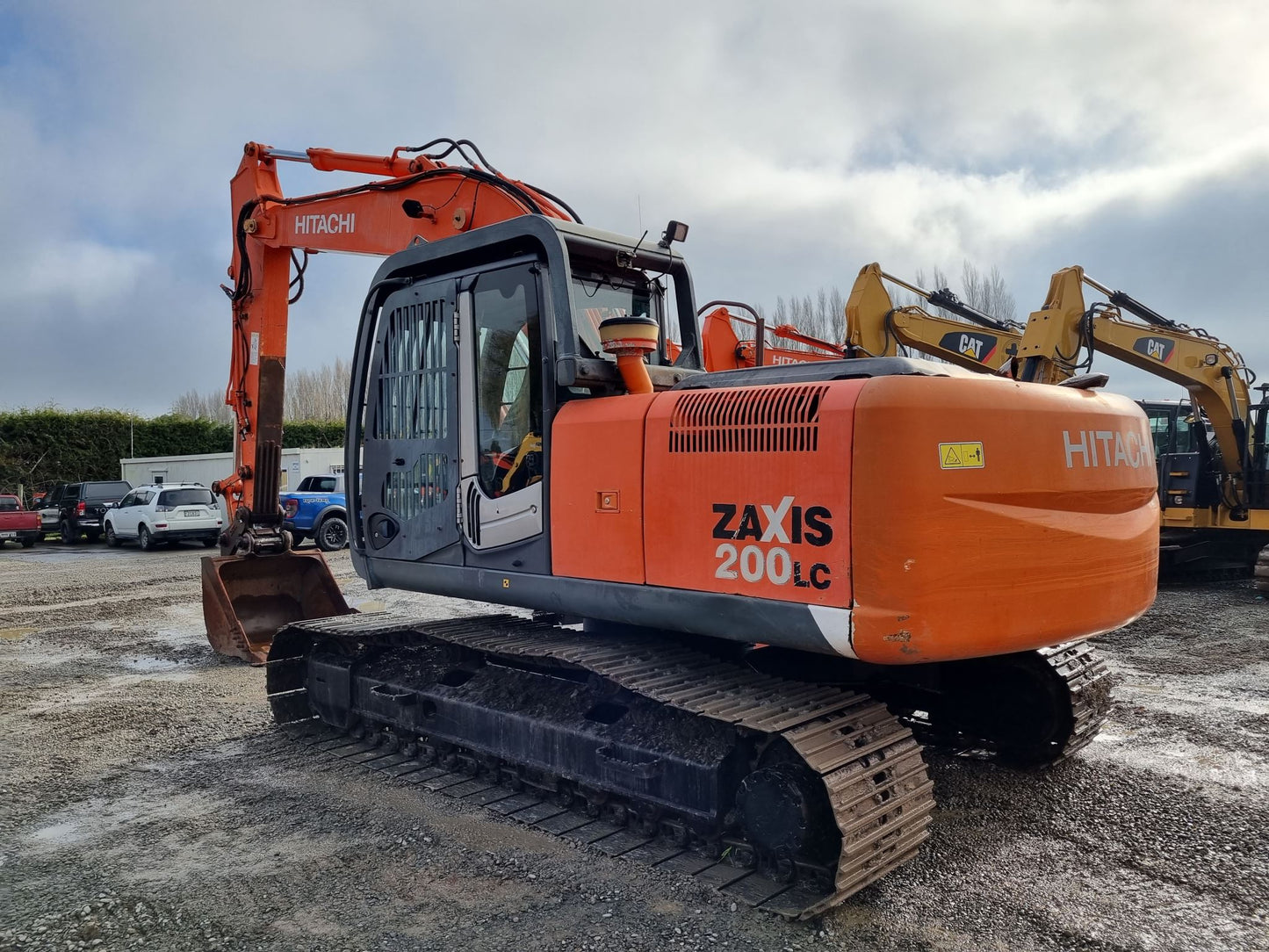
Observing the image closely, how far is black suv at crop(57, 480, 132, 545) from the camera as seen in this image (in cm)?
2497

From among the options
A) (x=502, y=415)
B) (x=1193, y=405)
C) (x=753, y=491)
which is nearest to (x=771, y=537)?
(x=753, y=491)

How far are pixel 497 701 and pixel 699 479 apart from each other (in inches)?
72.8

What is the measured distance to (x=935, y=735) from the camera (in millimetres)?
5680

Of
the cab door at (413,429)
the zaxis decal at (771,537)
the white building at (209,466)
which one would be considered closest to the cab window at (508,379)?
the cab door at (413,429)

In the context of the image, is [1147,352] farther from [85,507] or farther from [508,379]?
[85,507]

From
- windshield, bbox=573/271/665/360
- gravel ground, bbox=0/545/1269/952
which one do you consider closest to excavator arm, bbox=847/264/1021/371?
gravel ground, bbox=0/545/1269/952

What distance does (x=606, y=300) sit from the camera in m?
5.23

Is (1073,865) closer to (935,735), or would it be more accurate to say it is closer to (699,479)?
(935,735)

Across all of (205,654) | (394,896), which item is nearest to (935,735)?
(394,896)

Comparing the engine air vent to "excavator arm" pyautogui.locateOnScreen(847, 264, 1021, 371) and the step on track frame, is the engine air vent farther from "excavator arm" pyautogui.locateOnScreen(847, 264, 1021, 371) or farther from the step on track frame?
"excavator arm" pyautogui.locateOnScreen(847, 264, 1021, 371)

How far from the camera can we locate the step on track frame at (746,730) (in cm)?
366

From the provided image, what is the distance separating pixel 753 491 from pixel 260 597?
623cm

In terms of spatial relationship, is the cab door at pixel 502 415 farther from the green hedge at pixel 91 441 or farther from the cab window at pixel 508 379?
the green hedge at pixel 91 441

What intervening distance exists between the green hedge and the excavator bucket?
25358mm
